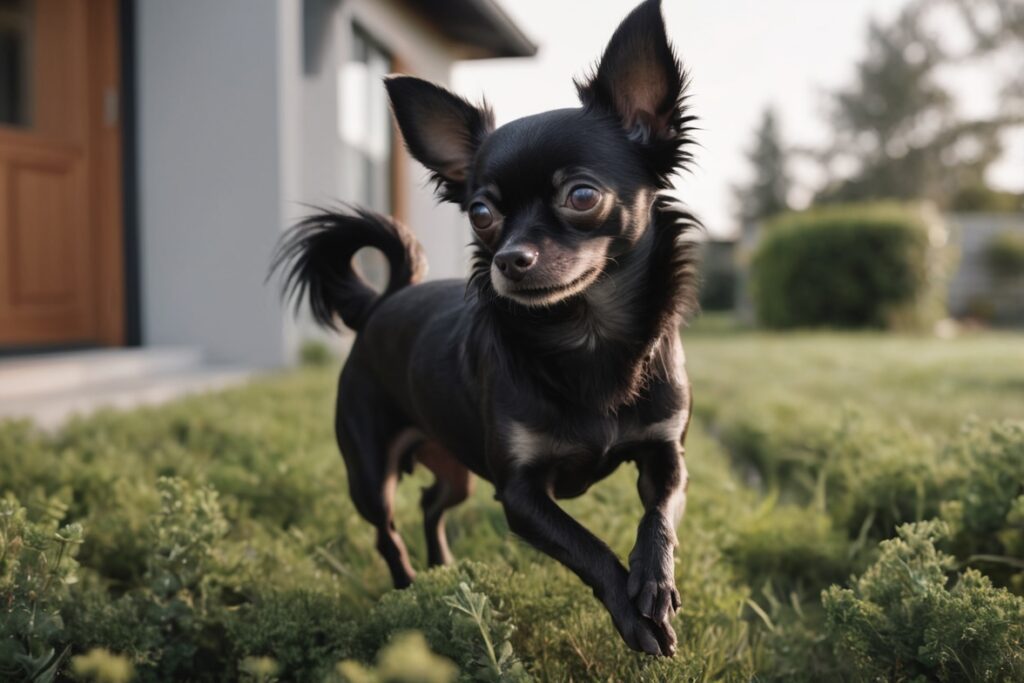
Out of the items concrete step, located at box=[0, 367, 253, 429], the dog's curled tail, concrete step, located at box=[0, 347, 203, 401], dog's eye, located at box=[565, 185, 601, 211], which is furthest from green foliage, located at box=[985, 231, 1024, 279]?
dog's eye, located at box=[565, 185, 601, 211]

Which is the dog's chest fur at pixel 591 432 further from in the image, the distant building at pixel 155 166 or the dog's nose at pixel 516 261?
the distant building at pixel 155 166

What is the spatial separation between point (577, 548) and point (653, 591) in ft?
0.56

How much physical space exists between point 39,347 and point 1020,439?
5.72 metres

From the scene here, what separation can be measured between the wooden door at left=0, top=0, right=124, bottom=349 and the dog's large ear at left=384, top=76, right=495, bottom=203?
469 centimetres

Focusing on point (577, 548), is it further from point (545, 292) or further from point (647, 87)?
point (647, 87)

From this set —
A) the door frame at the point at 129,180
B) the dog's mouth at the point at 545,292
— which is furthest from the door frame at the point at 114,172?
the dog's mouth at the point at 545,292

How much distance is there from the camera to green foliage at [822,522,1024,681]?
1.76 meters

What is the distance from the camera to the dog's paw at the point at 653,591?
1.73 m

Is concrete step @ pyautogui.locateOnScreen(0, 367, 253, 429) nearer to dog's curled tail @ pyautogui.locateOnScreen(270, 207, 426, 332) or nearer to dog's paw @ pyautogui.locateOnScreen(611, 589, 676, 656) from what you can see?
dog's curled tail @ pyautogui.locateOnScreen(270, 207, 426, 332)

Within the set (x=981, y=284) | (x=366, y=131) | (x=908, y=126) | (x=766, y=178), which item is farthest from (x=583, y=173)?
(x=766, y=178)

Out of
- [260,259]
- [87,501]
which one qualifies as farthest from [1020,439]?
[260,259]

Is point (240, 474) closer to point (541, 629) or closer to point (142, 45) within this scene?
point (541, 629)

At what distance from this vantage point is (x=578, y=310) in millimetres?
2006

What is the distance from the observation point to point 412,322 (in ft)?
8.20
